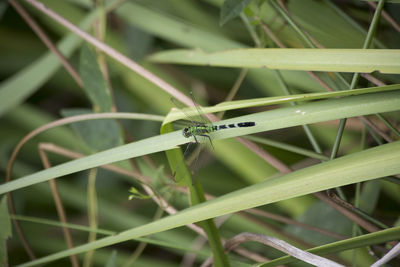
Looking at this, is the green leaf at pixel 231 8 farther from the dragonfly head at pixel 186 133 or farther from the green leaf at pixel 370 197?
the green leaf at pixel 370 197

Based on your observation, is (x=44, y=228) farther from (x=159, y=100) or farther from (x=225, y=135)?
(x=225, y=135)

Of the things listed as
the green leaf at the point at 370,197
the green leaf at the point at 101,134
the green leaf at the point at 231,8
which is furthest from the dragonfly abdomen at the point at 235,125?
the green leaf at the point at 370,197

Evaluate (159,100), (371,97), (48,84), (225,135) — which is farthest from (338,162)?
(48,84)

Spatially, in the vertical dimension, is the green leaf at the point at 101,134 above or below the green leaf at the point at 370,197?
above

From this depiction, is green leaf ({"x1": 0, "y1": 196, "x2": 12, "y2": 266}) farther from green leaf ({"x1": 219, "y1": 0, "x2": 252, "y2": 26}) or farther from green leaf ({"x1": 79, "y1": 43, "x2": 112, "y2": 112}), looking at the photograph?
green leaf ({"x1": 219, "y1": 0, "x2": 252, "y2": 26})

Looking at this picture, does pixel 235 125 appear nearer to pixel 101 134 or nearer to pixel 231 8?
pixel 231 8

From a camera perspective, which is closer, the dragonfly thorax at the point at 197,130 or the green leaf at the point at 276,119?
the green leaf at the point at 276,119

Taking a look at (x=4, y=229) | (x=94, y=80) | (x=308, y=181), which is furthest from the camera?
(x=94, y=80)

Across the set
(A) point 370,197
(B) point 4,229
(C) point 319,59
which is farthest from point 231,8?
(B) point 4,229
